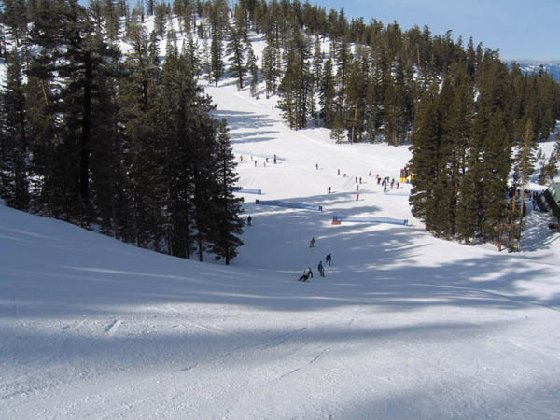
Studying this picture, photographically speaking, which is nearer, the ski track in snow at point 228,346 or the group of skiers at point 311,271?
the ski track in snow at point 228,346

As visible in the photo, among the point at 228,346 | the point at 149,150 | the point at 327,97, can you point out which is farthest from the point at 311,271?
the point at 327,97

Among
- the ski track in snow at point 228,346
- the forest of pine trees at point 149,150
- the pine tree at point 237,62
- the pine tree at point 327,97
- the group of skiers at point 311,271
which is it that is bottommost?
the group of skiers at point 311,271

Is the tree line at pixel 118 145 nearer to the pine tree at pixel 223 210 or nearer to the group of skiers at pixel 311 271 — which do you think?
the pine tree at pixel 223 210

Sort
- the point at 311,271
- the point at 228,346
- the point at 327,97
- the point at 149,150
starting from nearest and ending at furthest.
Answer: the point at 228,346 < the point at 311,271 < the point at 149,150 < the point at 327,97

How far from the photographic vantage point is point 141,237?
26.7 metres

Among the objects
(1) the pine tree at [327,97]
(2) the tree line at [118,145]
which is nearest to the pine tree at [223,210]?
(2) the tree line at [118,145]

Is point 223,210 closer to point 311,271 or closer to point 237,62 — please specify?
point 311,271

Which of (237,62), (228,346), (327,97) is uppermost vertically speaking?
(237,62)

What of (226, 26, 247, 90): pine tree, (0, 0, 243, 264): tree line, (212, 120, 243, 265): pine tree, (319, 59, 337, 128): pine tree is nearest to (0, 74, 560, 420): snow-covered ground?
(0, 0, 243, 264): tree line

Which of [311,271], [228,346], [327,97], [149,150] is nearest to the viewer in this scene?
[228,346]

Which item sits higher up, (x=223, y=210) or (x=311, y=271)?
(x=223, y=210)

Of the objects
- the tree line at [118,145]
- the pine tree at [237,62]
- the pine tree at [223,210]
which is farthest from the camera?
the pine tree at [237,62]

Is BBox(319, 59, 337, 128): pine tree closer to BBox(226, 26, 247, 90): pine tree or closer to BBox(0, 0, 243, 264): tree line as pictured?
BBox(226, 26, 247, 90): pine tree

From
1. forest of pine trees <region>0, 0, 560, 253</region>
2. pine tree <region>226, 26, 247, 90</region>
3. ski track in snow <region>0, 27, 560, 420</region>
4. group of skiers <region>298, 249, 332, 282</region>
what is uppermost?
pine tree <region>226, 26, 247, 90</region>
